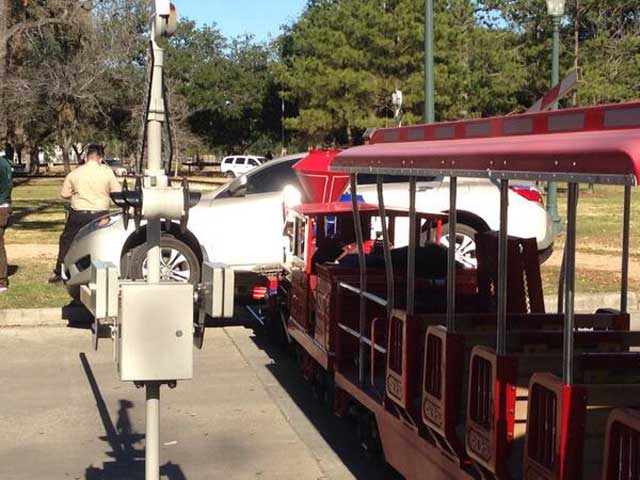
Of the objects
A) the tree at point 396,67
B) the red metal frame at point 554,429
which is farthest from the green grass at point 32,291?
the tree at point 396,67

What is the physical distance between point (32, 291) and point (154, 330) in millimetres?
9603

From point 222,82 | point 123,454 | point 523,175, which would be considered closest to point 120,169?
point 123,454

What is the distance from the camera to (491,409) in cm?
469

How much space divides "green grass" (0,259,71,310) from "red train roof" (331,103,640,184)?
7.49 m

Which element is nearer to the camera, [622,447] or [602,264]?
[622,447]

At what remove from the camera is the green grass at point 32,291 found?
12570 mm

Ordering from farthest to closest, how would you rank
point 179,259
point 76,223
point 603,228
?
1. point 76,223
2. point 179,259
3. point 603,228

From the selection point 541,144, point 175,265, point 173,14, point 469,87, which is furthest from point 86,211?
point 469,87

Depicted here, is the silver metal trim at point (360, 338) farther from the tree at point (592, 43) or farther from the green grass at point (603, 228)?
the tree at point (592, 43)

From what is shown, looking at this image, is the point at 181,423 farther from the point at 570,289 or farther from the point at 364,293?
the point at 570,289

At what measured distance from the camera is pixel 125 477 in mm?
6719

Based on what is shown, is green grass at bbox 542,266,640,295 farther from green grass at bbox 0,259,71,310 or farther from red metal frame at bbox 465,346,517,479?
red metal frame at bbox 465,346,517,479

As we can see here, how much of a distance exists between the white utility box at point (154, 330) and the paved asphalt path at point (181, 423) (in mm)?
2531

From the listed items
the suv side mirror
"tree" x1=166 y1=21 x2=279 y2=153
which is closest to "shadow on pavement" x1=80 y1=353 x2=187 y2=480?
the suv side mirror
